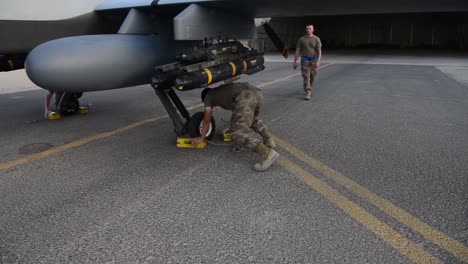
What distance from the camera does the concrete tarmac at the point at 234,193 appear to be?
233 cm

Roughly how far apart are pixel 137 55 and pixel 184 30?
621mm

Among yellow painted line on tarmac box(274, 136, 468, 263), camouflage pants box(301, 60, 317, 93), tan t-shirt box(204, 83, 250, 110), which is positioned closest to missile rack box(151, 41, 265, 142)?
tan t-shirt box(204, 83, 250, 110)

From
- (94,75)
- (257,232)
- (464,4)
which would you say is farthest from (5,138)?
(464,4)

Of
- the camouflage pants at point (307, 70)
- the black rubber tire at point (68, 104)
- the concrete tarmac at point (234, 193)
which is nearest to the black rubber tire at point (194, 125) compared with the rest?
the concrete tarmac at point (234, 193)

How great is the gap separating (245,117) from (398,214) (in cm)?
181

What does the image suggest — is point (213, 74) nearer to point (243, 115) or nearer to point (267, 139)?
point (243, 115)

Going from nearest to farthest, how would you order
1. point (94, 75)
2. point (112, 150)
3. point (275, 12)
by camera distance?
point (94, 75) < point (112, 150) < point (275, 12)

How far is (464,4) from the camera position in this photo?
163 inches

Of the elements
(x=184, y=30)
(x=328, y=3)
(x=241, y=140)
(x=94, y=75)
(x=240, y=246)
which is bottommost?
(x=240, y=246)

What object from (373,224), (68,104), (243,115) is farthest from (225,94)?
(68,104)

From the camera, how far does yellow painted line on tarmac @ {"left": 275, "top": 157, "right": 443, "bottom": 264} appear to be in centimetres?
225

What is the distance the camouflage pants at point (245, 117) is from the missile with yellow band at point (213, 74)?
400mm

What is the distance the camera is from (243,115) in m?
Result: 3.86

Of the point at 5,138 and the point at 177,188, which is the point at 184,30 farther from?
the point at 5,138
